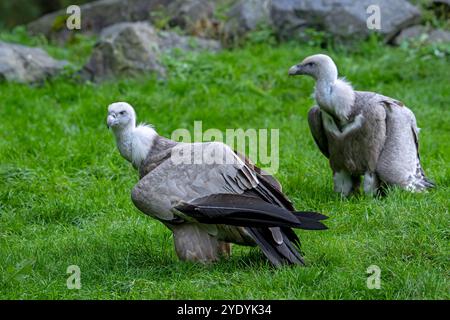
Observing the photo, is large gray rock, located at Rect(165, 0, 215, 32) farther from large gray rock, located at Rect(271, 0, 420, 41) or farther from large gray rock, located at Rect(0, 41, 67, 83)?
large gray rock, located at Rect(0, 41, 67, 83)

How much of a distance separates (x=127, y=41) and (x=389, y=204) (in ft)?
17.3

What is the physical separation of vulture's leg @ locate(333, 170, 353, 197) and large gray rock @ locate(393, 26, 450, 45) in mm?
5204

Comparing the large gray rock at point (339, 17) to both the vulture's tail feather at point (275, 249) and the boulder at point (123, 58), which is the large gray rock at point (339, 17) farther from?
the vulture's tail feather at point (275, 249)

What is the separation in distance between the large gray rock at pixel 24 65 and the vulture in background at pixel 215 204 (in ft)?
18.6

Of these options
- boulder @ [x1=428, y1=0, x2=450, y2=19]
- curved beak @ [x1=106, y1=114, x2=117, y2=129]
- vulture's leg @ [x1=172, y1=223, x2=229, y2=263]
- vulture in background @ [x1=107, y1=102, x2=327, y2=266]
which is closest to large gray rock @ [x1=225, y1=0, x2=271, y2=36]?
boulder @ [x1=428, y1=0, x2=450, y2=19]

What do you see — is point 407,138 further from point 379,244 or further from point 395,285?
point 395,285

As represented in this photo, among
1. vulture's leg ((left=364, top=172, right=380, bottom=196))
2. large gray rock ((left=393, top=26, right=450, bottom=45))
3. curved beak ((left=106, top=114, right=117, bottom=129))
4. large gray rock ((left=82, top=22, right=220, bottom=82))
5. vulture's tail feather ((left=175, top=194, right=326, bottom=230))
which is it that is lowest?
vulture's leg ((left=364, top=172, right=380, bottom=196))

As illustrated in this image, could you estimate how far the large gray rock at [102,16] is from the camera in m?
14.1

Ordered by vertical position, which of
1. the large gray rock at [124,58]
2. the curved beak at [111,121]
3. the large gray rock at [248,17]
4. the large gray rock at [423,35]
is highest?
the large gray rock at [248,17]

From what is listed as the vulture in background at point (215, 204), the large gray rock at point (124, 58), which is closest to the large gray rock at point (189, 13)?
the large gray rock at point (124, 58)

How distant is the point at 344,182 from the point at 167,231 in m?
1.66

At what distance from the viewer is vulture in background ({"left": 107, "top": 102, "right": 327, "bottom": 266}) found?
539 centimetres

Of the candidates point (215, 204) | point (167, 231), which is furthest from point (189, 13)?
point (215, 204)

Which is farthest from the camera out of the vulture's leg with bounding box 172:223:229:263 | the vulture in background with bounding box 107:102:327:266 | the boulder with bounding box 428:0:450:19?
the boulder with bounding box 428:0:450:19
